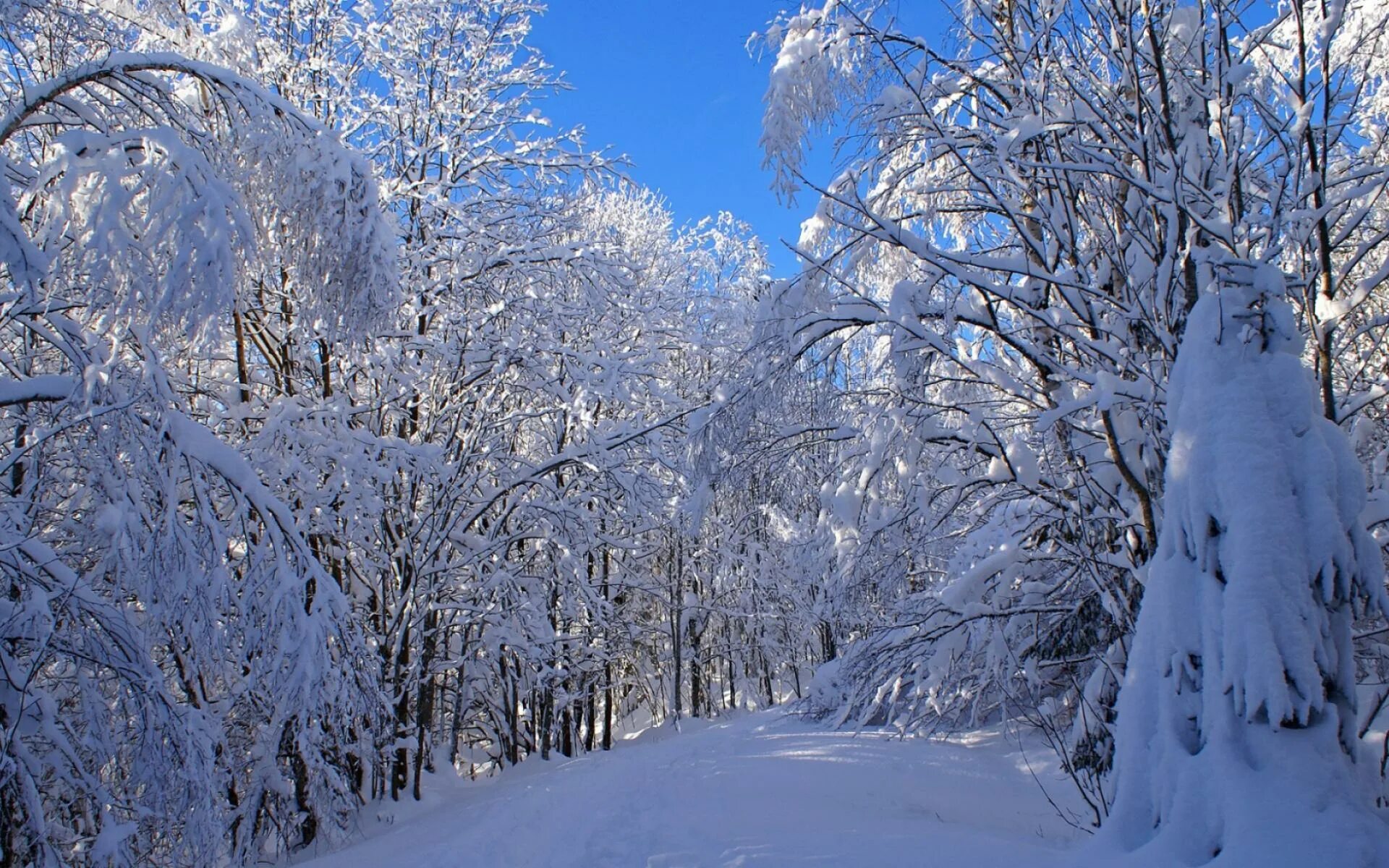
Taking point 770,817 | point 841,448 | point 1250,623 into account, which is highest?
point 841,448

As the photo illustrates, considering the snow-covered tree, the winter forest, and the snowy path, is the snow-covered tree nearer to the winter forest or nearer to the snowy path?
the winter forest

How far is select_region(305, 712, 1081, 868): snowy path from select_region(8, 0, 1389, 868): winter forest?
0.19 ft

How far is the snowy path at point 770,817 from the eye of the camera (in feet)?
12.8

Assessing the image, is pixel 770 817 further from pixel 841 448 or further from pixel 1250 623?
pixel 1250 623

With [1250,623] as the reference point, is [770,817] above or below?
below

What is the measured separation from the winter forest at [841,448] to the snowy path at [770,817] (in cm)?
6

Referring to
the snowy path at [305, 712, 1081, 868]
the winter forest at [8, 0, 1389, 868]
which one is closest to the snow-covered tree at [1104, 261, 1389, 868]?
the winter forest at [8, 0, 1389, 868]

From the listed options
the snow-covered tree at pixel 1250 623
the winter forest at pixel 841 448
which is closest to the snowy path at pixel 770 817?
the winter forest at pixel 841 448

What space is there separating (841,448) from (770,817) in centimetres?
247

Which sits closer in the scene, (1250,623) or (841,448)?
(1250,623)

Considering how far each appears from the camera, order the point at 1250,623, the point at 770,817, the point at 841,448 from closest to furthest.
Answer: the point at 1250,623
the point at 770,817
the point at 841,448

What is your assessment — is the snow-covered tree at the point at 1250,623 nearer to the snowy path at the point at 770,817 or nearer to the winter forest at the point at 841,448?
the winter forest at the point at 841,448

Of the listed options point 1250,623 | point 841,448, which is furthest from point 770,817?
point 1250,623

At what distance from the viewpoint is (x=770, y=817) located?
16.0ft
